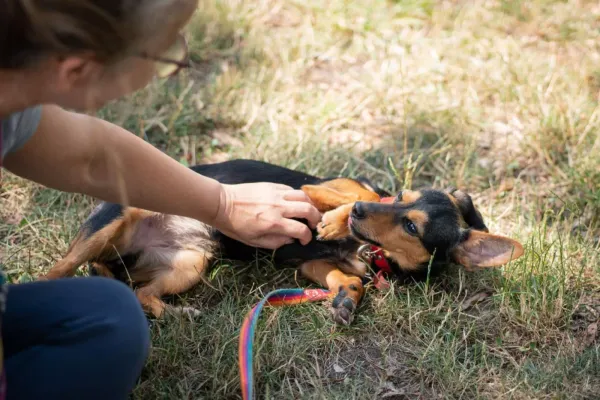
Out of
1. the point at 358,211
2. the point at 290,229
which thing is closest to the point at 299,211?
the point at 290,229

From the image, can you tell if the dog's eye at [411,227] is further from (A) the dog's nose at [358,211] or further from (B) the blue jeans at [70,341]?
(B) the blue jeans at [70,341]

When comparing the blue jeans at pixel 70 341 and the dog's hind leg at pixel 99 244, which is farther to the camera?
the dog's hind leg at pixel 99 244

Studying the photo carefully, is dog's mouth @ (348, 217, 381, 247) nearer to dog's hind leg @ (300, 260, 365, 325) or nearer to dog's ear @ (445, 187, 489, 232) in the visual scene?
dog's hind leg @ (300, 260, 365, 325)

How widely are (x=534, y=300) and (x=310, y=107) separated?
7.19ft

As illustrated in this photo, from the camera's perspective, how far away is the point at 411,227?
3346mm

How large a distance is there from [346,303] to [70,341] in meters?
1.42

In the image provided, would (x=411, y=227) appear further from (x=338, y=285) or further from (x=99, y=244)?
(x=99, y=244)

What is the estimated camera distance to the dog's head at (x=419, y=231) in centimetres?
328

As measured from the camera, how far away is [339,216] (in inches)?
134

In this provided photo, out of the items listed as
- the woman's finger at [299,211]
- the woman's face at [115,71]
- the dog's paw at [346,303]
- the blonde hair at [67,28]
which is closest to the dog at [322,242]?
the dog's paw at [346,303]

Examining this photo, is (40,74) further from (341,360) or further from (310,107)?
(310,107)

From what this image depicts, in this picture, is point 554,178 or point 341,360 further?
point 554,178

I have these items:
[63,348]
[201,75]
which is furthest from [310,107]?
[63,348]

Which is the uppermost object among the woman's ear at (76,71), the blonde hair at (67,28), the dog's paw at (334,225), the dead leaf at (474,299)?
the blonde hair at (67,28)
